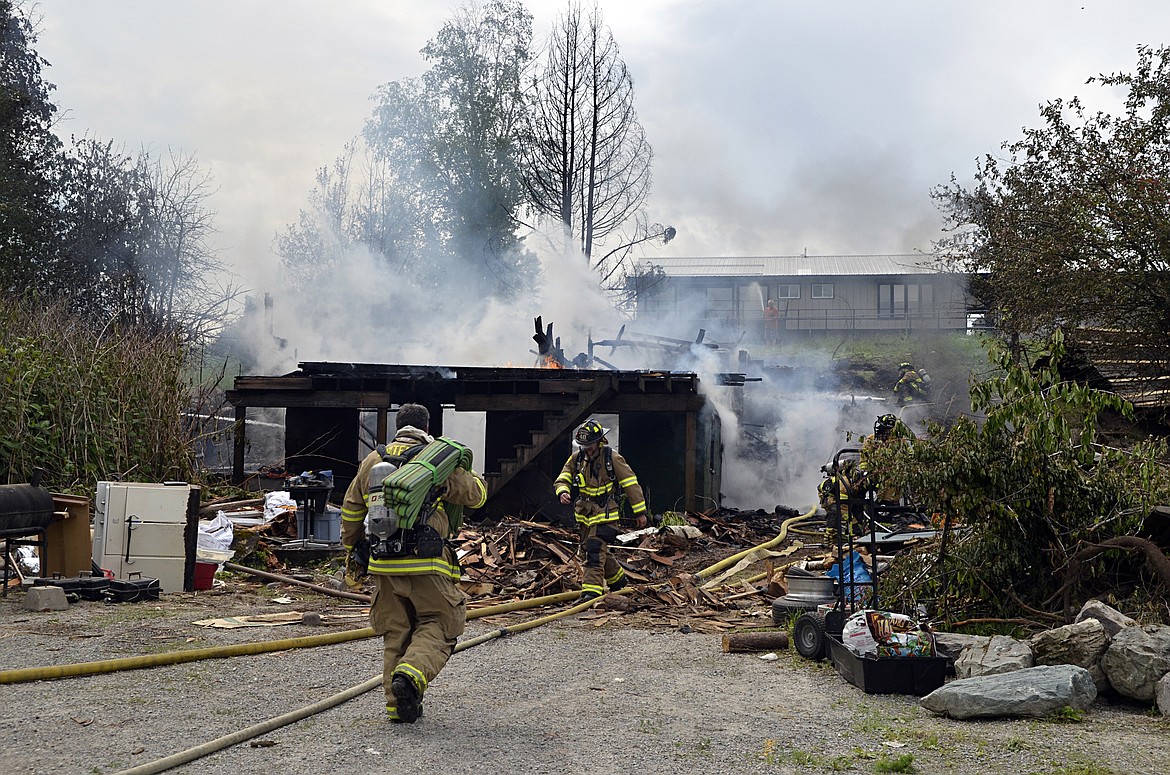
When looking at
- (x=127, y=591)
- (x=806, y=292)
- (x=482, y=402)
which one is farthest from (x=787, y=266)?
(x=127, y=591)

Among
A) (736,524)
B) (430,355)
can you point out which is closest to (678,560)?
(736,524)

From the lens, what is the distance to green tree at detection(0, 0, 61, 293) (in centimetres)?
2248

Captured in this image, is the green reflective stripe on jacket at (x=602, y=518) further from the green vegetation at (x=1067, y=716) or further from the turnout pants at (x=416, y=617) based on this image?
the green vegetation at (x=1067, y=716)

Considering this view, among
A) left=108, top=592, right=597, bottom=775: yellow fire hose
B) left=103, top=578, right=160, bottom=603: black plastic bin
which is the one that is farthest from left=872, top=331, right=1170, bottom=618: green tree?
left=103, top=578, right=160, bottom=603: black plastic bin

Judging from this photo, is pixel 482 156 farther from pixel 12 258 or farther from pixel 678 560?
pixel 678 560

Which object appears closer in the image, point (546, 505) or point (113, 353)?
point (113, 353)

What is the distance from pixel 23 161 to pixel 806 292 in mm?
31059

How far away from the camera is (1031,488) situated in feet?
22.6

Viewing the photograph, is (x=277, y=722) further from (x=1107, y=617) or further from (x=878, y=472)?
(x=1107, y=617)

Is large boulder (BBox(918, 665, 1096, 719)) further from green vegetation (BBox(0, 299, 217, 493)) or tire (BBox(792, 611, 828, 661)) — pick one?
green vegetation (BBox(0, 299, 217, 493))

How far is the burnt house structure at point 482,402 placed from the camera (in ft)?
56.1

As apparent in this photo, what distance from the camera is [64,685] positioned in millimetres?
5738

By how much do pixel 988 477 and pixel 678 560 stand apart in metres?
6.23

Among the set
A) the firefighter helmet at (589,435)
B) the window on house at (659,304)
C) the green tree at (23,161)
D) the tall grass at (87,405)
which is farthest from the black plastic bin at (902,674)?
the window on house at (659,304)
